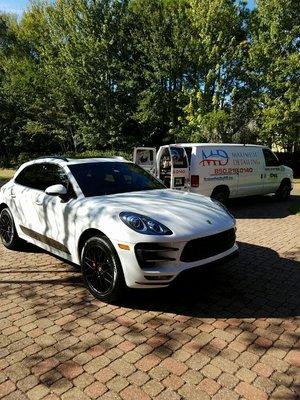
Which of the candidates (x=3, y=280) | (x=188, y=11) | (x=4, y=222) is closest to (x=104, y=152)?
(x=188, y=11)

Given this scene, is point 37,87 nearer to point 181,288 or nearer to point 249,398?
point 181,288

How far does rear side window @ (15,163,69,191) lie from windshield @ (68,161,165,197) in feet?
0.74

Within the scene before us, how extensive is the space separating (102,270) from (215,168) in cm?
731

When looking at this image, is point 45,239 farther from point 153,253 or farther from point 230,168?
point 230,168

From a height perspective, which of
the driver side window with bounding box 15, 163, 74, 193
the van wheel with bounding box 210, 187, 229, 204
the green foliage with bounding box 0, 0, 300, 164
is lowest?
the van wheel with bounding box 210, 187, 229, 204

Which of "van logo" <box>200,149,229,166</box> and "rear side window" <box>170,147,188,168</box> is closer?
"rear side window" <box>170,147,188,168</box>

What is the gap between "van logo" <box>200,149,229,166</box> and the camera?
36.5 ft

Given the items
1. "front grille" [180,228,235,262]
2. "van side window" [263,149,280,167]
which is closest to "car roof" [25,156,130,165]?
"front grille" [180,228,235,262]

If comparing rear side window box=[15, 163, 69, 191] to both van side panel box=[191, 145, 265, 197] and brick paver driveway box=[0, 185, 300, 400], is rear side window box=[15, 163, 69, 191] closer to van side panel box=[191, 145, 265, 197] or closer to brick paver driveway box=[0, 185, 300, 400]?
brick paver driveway box=[0, 185, 300, 400]

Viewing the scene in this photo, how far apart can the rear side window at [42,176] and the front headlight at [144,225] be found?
1.43 metres

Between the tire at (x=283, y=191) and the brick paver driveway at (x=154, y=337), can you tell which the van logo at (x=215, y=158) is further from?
the brick paver driveway at (x=154, y=337)

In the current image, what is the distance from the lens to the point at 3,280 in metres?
5.58

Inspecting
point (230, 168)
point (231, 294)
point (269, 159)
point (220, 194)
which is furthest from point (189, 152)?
point (231, 294)

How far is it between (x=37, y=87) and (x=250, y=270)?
2666cm
